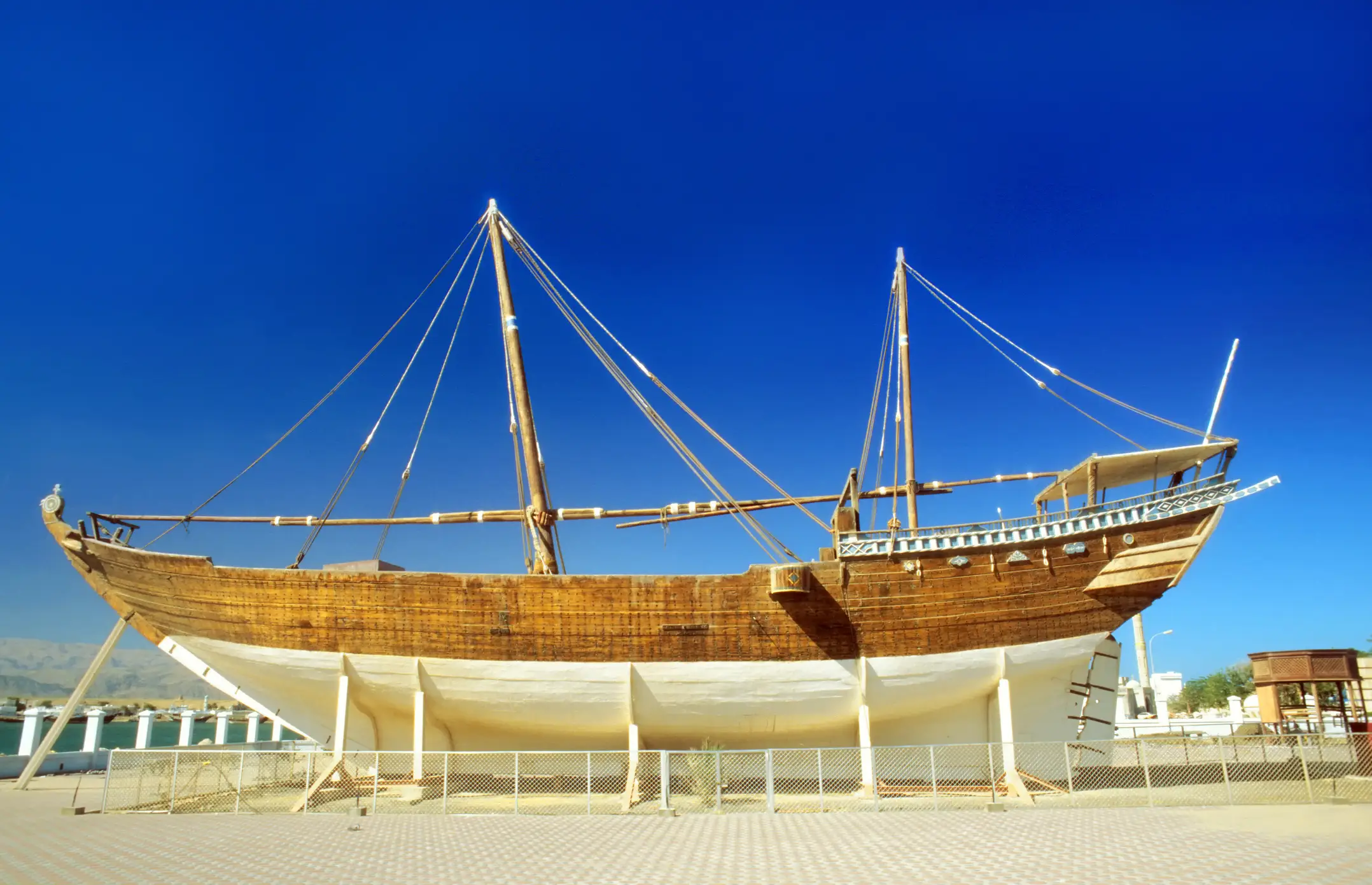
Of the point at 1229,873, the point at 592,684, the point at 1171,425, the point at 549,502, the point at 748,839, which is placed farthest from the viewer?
the point at 549,502

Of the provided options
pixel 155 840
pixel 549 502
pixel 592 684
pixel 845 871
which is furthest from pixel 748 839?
pixel 549 502

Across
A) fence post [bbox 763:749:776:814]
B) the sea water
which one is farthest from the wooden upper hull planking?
the sea water

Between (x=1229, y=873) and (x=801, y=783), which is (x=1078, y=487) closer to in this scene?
(x=801, y=783)

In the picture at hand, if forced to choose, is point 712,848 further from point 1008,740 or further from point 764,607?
point 1008,740

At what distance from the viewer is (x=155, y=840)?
10.8 meters

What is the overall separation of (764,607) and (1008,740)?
5.54 m

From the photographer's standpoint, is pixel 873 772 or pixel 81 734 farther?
pixel 81 734

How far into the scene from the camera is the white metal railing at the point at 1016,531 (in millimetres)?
16828

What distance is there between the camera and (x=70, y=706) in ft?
56.2

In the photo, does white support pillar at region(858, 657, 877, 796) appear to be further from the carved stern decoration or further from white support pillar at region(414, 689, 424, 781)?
white support pillar at region(414, 689, 424, 781)

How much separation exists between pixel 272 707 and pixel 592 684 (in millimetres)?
7493

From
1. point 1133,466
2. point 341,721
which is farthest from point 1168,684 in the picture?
point 341,721

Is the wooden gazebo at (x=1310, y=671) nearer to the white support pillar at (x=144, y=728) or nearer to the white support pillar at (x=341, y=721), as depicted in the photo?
the white support pillar at (x=341, y=721)

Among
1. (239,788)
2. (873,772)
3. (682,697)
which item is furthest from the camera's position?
(682,697)
